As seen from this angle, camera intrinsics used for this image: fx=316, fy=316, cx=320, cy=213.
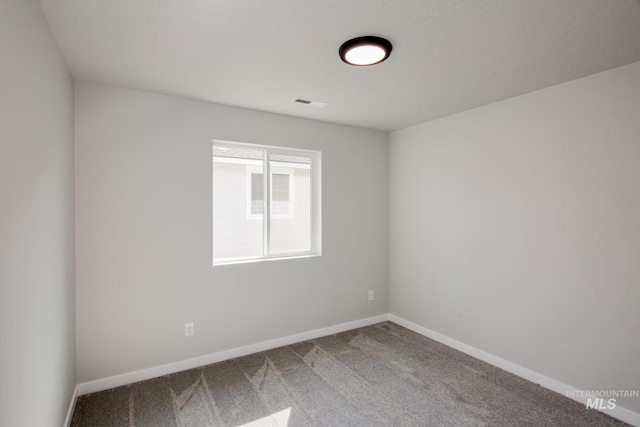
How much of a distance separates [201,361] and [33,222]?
6.54 feet

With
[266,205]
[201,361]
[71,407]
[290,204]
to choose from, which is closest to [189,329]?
[201,361]

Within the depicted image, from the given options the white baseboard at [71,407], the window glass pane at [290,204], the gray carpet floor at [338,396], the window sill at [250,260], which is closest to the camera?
the white baseboard at [71,407]

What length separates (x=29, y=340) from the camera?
4.62ft

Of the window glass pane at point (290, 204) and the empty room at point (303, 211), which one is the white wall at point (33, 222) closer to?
the empty room at point (303, 211)

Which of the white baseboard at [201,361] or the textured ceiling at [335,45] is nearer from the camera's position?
the textured ceiling at [335,45]

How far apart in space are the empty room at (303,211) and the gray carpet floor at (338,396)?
2 centimetres

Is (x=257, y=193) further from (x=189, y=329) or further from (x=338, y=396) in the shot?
(x=338, y=396)

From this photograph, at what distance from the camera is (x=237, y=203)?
3.28 m

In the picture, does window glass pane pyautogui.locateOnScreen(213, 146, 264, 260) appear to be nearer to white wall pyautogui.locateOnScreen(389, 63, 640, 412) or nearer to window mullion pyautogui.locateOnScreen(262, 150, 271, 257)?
window mullion pyautogui.locateOnScreen(262, 150, 271, 257)

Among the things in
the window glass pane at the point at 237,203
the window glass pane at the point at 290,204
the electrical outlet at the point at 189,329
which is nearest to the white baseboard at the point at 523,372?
the window glass pane at the point at 290,204

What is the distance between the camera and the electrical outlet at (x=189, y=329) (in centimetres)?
289

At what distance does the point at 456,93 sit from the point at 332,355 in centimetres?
273

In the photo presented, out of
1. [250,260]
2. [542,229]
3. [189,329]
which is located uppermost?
[542,229]

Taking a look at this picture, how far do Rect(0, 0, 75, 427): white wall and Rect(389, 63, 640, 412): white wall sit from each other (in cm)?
335
